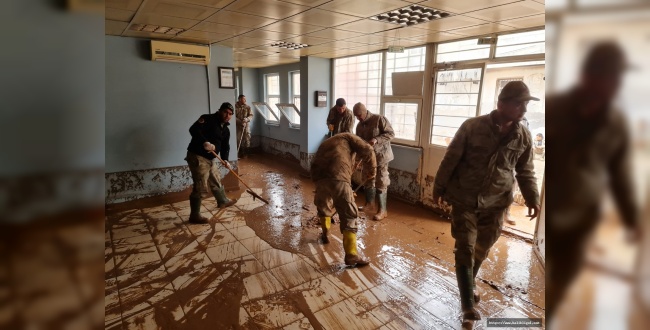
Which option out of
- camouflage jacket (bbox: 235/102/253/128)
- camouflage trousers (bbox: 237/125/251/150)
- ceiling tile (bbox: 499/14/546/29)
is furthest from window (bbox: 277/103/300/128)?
ceiling tile (bbox: 499/14/546/29)

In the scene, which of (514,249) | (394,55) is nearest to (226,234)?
(514,249)

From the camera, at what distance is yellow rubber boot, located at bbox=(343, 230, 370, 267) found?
10.1 feet

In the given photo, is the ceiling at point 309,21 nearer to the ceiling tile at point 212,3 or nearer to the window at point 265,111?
the ceiling tile at point 212,3

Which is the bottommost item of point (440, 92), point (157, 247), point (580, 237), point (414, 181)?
point (157, 247)

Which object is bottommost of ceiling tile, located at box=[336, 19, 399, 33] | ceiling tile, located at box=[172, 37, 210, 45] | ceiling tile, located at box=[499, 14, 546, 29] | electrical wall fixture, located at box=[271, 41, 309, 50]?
ceiling tile, located at box=[499, 14, 546, 29]

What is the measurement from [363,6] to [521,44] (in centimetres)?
191

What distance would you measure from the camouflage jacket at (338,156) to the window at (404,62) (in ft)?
6.87

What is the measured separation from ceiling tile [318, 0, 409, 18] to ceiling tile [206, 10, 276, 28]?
81 cm

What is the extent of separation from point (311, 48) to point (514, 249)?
3886 mm

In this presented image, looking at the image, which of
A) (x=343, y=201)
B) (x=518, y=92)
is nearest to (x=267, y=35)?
(x=343, y=201)

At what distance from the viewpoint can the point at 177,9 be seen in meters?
3.14

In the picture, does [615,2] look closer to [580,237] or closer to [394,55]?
[580,237]

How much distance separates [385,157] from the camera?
14.5ft

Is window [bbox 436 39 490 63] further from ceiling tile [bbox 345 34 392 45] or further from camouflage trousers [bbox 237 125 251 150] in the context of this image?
camouflage trousers [bbox 237 125 251 150]
